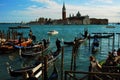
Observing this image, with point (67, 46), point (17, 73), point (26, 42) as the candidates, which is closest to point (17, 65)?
point (17, 73)

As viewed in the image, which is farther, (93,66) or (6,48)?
(6,48)

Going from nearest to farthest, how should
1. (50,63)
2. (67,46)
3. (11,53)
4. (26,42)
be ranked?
(50,63)
(11,53)
(26,42)
(67,46)

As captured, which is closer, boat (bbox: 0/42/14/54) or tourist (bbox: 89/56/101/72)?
tourist (bbox: 89/56/101/72)

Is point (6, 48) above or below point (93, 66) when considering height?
below

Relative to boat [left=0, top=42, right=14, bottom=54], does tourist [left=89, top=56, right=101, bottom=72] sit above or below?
above

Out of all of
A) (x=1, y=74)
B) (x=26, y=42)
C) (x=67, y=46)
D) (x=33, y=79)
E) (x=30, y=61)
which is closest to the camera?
(x=33, y=79)

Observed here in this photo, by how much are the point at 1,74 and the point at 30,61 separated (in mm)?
7475

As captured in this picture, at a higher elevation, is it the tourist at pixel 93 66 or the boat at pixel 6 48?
the tourist at pixel 93 66

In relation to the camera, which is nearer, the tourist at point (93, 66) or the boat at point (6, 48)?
→ the tourist at point (93, 66)

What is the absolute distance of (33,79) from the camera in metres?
13.1

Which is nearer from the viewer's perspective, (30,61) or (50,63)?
(50,63)

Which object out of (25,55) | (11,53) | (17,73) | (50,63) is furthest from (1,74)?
(11,53)

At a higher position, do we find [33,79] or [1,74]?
[33,79]

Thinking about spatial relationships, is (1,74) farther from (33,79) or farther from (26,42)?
(26,42)
